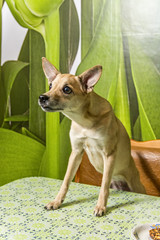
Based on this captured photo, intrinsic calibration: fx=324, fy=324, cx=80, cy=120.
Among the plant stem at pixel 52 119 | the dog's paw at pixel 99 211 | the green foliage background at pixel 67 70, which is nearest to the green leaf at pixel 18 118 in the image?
the green foliage background at pixel 67 70

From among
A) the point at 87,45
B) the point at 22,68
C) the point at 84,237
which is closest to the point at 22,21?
the point at 22,68

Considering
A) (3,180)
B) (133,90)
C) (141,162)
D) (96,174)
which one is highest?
(133,90)

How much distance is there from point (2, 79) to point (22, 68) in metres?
0.23

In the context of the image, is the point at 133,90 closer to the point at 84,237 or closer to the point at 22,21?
the point at 22,21

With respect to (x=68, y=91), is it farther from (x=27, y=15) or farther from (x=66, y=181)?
(x=27, y=15)

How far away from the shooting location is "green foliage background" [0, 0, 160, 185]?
8.02 ft

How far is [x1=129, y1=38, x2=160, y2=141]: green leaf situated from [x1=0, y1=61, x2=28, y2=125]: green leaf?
3.37ft

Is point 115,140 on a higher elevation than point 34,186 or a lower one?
higher

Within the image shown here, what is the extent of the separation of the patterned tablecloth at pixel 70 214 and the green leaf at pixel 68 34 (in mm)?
1328

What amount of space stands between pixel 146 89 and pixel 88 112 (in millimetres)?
1139

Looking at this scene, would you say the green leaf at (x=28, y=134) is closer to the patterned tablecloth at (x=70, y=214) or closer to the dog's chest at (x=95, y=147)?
the patterned tablecloth at (x=70, y=214)

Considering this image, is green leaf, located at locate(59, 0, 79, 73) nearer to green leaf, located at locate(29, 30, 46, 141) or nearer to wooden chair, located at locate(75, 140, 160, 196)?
green leaf, located at locate(29, 30, 46, 141)

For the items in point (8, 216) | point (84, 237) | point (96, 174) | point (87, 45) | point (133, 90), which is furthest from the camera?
point (87, 45)

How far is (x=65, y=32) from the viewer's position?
2764 millimetres
